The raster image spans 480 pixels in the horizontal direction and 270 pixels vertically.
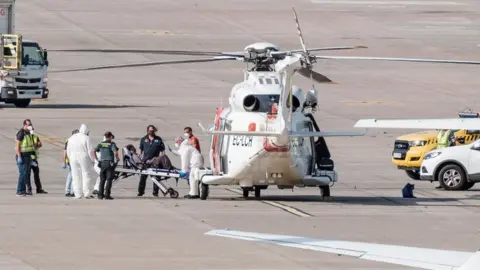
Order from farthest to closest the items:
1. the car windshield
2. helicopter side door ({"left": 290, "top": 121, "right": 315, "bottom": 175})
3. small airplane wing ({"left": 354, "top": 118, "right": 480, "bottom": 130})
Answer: the car windshield < helicopter side door ({"left": 290, "top": 121, "right": 315, "bottom": 175}) < small airplane wing ({"left": 354, "top": 118, "right": 480, "bottom": 130})

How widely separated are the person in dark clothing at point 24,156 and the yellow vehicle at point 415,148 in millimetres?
10709

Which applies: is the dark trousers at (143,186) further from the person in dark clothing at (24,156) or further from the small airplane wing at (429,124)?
the small airplane wing at (429,124)

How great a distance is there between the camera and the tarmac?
2398cm

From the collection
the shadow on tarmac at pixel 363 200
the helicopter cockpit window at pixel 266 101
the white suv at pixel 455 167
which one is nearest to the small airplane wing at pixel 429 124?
the helicopter cockpit window at pixel 266 101

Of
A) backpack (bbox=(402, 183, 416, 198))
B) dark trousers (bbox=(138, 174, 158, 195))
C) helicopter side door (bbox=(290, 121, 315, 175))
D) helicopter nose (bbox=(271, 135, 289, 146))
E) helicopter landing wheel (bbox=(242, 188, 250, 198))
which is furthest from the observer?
backpack (bbox=(402, 183, 416, 198))

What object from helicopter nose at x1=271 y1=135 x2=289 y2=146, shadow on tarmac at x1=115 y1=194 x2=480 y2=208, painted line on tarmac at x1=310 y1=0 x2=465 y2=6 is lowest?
shadow on tarmac at x1=115 y1=194 x2=480 y2=208

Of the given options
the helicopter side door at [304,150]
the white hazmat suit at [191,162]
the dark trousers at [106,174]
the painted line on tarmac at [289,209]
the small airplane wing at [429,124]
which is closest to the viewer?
the small airplane wing at [429,124]

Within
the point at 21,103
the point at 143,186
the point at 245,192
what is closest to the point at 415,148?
the point at 245,192

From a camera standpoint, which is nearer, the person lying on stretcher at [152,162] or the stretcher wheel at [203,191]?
the stretcher wheel at [203,191]

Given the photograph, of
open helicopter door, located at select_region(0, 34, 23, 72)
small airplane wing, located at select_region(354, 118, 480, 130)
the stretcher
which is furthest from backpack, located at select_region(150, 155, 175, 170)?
open helicopter door, located at select_region(0, 34, 23, 72)

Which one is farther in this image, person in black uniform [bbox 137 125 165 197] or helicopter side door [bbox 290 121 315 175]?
Answer: person in black uniform [bbox 137 125 165 197]

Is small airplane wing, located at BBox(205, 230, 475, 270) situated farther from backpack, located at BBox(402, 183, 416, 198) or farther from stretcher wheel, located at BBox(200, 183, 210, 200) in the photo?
backpack, located at BBox(402, 183, 416, 198)

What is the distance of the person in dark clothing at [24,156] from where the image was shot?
31.0 metres

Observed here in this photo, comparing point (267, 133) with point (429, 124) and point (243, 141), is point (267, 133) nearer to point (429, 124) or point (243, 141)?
point (243, 141)
